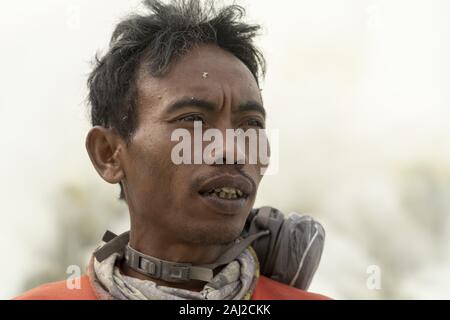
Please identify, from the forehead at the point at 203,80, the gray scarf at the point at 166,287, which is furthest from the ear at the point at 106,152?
the gray scarf at the point at 166,287

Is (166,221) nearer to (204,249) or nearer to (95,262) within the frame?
(204,249)

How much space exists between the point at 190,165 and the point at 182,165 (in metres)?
0.04

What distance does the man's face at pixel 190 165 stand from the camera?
282cm

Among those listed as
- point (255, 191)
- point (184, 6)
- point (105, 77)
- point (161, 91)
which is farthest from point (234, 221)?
point (184, 6)

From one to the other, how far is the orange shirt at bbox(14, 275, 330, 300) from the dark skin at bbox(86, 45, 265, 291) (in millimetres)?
256

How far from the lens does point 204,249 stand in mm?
2979

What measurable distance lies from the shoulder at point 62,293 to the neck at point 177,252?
8.5 inches

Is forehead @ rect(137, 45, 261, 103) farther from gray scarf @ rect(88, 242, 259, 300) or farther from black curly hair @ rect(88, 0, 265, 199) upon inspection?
gray scarf @ rect(88, 242, 259, 300)

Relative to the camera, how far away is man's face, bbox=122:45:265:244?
2822 millimetres

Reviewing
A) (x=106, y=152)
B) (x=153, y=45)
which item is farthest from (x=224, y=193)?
(x=153, y=45)

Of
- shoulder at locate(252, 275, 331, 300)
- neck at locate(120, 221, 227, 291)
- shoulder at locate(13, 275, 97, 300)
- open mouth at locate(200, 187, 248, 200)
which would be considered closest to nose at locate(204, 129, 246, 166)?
open mouth at locate(200, 187, 248, 200)

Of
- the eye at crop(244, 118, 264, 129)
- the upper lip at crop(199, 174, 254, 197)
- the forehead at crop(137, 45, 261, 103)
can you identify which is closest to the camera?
the upper lip at crop(199, 174, 254, 197)

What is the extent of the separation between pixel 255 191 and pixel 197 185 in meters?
0.33

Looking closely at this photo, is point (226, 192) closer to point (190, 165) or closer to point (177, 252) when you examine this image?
point (190, 165)
